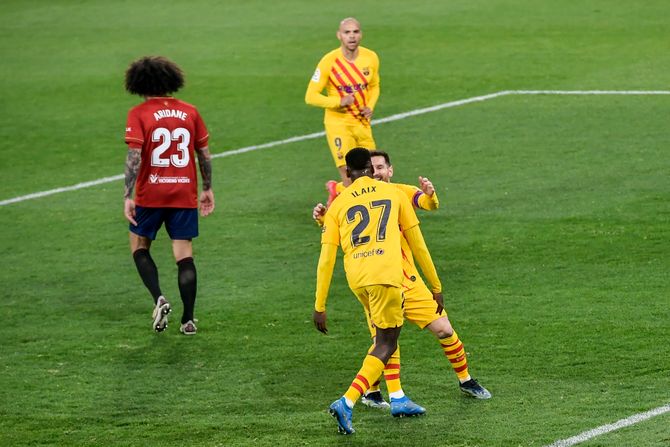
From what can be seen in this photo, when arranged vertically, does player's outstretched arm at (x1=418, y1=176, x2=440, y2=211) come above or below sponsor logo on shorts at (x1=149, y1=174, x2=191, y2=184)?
above

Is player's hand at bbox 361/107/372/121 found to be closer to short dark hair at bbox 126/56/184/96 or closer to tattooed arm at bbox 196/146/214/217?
tattooed arm at bbox 196/146/214/217

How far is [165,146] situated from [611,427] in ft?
14.5

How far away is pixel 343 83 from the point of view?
14.6m

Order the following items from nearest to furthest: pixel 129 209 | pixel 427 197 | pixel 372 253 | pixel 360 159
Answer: pixel 372 253 → pixel 360 159 → pixel 427 197 → pixel 129 209

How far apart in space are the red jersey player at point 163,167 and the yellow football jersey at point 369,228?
2.53m

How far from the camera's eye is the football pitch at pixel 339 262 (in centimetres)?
938

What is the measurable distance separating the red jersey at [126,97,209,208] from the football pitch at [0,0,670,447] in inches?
47.8

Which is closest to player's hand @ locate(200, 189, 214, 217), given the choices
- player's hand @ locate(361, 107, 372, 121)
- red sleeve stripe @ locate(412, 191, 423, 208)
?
red sleeve stripe @ locate(412, 191, 423, 208)

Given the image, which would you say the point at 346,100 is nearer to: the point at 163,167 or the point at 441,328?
the point at 163,167

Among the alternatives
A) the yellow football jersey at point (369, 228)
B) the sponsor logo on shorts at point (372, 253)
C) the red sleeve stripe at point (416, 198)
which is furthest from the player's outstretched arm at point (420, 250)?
the red sleeve stripe at point (416, 198)

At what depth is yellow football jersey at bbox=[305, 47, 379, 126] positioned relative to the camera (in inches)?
576

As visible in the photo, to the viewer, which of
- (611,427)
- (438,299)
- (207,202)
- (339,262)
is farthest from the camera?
(339,262)

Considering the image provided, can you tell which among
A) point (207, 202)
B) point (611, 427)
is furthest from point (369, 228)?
point (207, 202)

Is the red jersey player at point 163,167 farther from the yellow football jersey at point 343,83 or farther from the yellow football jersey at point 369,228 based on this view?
the yellow football jersey at point 343,83
